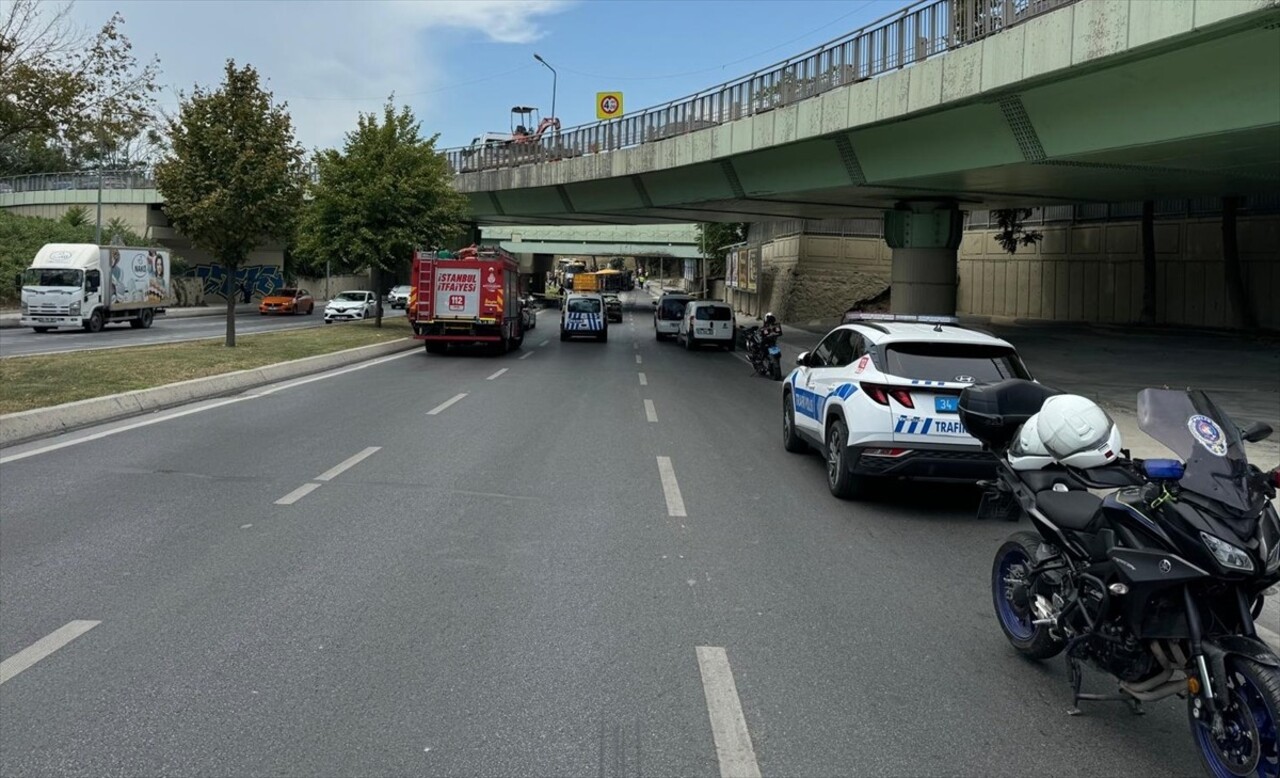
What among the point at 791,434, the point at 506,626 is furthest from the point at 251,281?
the point at 506,626

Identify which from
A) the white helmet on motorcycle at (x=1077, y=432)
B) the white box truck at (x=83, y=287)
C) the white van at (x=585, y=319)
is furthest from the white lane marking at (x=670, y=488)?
the white box truck at (x=83, y=287)

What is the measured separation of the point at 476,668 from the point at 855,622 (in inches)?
91.2

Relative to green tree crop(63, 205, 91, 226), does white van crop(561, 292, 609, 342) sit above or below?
below

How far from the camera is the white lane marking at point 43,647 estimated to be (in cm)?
499

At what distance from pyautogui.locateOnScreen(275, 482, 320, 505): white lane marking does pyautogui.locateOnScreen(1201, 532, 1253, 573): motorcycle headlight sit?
7.28 metres

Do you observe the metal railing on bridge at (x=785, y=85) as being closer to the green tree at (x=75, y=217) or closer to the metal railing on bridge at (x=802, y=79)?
the metal railing on bridge at (x=802, y=79)

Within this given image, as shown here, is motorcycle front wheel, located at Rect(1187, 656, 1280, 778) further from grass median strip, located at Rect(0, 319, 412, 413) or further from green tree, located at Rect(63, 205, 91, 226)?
green tree, located at Rect(63, 205, 91, 226)

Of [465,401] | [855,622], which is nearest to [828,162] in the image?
[465,401]

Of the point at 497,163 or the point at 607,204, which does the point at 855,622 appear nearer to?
the point at 607,204

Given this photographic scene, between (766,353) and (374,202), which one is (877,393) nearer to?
(766,353)

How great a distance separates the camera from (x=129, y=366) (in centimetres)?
1916

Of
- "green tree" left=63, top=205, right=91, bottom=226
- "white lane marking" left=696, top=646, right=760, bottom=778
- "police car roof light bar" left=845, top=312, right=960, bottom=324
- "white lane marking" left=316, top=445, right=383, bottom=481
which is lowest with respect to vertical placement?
"white lane marking" left=696, top=646, right=760, bottom=778

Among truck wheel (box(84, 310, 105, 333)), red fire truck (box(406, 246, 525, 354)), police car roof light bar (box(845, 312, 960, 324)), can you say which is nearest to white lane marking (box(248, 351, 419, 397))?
red fire truck (box(406, 246, 525, 354))

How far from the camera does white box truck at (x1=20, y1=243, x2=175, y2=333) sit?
113ft
